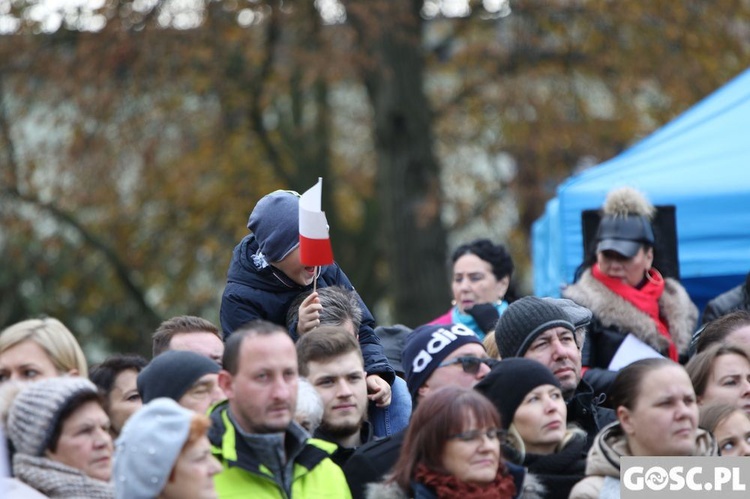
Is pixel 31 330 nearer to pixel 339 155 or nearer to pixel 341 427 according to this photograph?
pixel 341 427

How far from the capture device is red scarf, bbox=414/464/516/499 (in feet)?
15.2

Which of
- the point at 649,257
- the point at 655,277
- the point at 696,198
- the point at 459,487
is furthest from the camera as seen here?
the point at 696,198

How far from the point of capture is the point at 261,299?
587 cm

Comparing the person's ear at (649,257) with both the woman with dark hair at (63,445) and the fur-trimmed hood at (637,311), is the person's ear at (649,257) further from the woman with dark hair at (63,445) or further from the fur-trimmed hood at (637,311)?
the woman with dark hair at (63,445)

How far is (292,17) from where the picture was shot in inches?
581

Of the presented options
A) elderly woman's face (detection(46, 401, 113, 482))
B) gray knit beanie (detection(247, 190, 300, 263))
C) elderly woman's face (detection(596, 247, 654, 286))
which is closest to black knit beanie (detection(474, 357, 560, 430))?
gray knit beanie (detection(247, 190, 300, 263))

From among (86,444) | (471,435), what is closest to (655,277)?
(471,435)

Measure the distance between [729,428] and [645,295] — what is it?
6.01ft

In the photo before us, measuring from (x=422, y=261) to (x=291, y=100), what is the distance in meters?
5.08

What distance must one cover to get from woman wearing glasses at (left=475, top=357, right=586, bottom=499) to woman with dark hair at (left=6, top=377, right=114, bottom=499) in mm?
1403

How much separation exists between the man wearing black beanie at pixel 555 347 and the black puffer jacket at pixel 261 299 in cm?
53

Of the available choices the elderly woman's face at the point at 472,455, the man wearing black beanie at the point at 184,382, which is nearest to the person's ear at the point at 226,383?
the man wearing black beanie at the point at 184,382

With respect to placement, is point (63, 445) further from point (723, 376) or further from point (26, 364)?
point (723, 376)

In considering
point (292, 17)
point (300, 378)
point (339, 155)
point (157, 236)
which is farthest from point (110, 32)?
point (300, 378)
